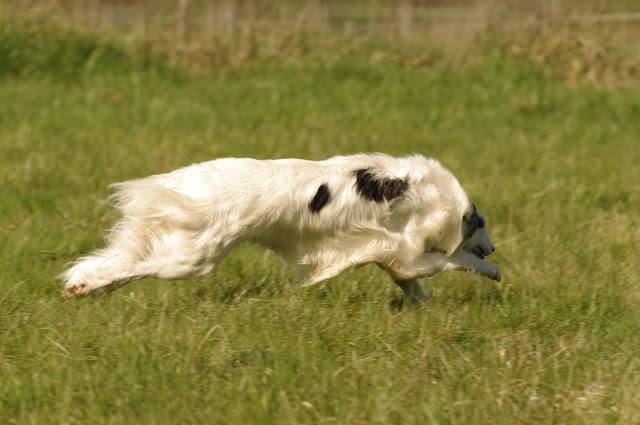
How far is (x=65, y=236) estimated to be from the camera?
7426 mm

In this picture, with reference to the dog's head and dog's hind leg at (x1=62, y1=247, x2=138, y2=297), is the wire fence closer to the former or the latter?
the dog's head

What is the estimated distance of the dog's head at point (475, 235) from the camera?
21.3 feet

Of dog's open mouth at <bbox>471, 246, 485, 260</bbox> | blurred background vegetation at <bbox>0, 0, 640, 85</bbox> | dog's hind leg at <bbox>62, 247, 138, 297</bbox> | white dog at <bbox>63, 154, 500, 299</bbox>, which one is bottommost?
blurred background vegetation at <bbox>0, 0, 640, 85</bbox>

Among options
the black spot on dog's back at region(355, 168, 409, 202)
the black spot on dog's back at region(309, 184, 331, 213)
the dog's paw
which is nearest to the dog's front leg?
the black spot on dog's back at region(355, 168, 409, 202)

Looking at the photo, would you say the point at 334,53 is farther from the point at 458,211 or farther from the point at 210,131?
the point at 458,211

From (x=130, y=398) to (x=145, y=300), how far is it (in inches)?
56.8

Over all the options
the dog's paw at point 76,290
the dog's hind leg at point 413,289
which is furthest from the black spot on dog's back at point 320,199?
the dog's paw at point 76,290

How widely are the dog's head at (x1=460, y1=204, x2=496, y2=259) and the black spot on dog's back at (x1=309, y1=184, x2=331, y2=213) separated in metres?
0.87

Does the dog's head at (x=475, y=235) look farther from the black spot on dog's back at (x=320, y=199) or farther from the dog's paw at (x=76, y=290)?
the dog's paw at (x=76, y=290)

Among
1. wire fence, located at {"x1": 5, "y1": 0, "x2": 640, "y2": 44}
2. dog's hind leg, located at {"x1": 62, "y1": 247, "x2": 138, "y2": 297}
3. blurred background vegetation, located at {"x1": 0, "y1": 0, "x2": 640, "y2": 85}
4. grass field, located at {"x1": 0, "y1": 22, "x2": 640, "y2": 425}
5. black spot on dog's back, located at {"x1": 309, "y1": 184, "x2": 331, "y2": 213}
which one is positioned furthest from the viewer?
wire fence, located at {"x1": 5, "y1": 0, "x2": 640, "y2": 44}

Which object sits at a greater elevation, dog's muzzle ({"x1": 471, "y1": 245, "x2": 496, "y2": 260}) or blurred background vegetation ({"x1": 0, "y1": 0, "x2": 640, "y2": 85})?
dog's muzzle ({"x1": 471, "y1": 245, "x2": 496, "y2": 260})

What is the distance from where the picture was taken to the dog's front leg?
6.45 metres

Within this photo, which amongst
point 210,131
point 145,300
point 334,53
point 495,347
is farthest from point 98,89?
point 495,347

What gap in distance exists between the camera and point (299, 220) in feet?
19.6
